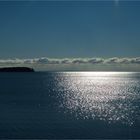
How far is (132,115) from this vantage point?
64.0m

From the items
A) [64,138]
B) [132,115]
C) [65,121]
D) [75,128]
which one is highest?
[132,115]

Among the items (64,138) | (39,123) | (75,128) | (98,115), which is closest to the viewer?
(64,138)

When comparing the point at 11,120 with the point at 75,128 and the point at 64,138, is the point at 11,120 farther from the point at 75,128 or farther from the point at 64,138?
the point at 64,138

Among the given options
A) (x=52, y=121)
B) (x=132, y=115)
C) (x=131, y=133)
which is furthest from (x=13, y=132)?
(x=132, y=115)

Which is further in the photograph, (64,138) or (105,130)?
(105,130)

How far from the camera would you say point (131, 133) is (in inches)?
1820

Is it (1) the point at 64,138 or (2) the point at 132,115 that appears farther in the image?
(2) the point at 132,115

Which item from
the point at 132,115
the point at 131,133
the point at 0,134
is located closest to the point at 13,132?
the point at 0,134

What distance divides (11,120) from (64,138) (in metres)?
15.8

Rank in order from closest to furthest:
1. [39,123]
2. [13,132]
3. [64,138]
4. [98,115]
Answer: [64,138], [13,132], [39,123], [98,115]

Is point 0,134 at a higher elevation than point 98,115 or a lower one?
lower

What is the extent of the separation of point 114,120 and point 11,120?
16610mm

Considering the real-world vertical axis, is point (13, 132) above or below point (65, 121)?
below

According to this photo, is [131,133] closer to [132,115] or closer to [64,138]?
[64,138]
